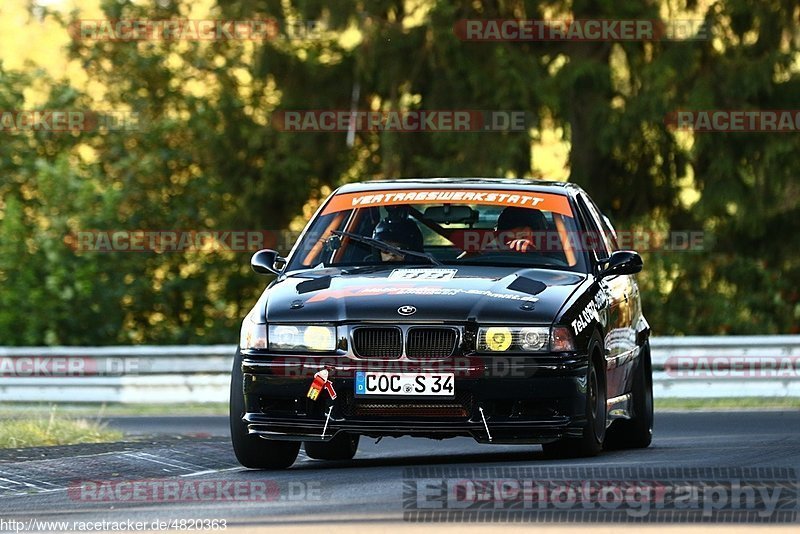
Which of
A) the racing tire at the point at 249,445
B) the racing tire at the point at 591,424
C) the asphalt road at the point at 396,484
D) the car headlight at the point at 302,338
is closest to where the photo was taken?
the asphalt road at the point at 396,484

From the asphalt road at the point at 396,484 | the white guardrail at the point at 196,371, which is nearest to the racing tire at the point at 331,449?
the asphalt road at the point at 396,484

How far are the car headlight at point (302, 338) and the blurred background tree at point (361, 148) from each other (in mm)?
16804

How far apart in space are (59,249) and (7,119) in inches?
152

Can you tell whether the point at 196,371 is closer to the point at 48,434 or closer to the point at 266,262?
the point at 48,434

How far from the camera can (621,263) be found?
10719mm

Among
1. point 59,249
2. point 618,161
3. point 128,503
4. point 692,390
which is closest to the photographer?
point 128,503

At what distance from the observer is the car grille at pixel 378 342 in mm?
9531

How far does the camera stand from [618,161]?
92.0 feet

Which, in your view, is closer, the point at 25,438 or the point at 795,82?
the point at 25,438

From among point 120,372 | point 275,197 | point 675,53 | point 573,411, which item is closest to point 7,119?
point 275,197

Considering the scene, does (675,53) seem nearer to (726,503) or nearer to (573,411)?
(573,411)

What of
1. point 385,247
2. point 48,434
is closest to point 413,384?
point 385,247

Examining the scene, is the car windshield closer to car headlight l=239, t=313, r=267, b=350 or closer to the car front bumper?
car headlight l=239, t=313, r=267, b=350

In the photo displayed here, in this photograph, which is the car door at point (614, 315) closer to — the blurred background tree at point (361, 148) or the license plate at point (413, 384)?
the license plate at point (413, 384)
